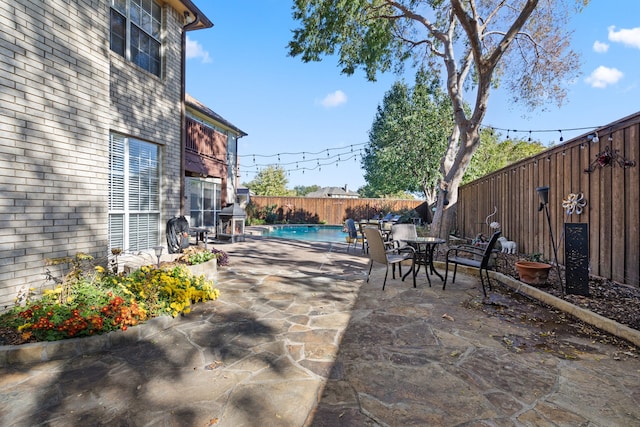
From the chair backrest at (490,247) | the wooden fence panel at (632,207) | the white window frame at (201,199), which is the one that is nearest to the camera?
the wooden fence panel at (632,207)

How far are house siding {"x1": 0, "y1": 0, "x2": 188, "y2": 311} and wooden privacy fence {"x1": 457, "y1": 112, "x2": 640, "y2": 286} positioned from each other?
22.4ft

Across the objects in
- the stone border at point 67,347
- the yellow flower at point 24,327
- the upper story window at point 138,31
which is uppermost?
the upper story window at point 138,31

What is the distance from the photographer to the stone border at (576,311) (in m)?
2.78

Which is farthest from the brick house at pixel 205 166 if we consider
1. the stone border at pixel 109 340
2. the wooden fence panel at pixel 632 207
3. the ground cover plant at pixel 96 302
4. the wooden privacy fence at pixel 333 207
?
the wooden privacy fence at pixel 333 207

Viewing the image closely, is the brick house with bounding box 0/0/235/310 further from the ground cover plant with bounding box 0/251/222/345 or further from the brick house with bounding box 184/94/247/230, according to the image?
the brick house with bounding box 184/94/247/230

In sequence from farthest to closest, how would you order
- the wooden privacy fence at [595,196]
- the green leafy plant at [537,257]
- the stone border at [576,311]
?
1. the green leafy plant at [537,257]
2. the wooden privacy fence at [595,196]
3. the stone border at [576,311]

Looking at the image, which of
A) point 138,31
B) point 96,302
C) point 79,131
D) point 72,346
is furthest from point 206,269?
point 138,31

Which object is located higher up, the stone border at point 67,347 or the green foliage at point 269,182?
the green foliage at point 269,182

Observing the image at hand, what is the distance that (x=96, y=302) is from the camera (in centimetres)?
287

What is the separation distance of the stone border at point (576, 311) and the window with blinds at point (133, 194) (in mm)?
6138

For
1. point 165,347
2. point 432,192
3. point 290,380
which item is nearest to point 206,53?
point 165,347

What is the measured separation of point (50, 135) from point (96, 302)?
1913 millimetres

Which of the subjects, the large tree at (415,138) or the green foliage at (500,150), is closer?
the large tree at (415,138)

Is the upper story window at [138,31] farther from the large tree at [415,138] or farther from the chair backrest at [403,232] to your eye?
the large tree at [415,138]
